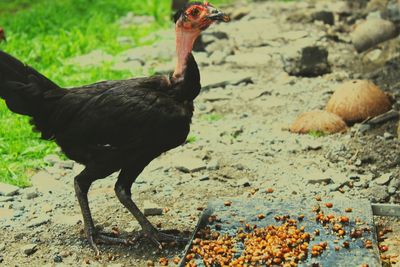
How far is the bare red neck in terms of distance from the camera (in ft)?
17.2

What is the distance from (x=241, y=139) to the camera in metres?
7.70

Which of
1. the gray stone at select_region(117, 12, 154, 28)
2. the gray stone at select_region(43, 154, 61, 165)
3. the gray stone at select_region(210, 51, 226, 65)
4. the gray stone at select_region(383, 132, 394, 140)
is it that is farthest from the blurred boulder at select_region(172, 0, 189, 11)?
the gray stone at select_region(383, 132, 394, 140)

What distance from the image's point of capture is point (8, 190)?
6480mm

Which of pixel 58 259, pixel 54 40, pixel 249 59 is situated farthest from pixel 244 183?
pixel 54 40

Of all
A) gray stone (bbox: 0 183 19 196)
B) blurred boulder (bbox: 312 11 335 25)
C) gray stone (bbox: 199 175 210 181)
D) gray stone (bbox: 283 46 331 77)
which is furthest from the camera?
blurred boulder (bbox: 312 11 335 25)

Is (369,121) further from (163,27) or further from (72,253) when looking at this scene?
(163,27)

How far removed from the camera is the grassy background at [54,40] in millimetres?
7340

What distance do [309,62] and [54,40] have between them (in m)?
3.92

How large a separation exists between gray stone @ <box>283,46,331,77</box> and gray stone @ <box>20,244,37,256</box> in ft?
17.2

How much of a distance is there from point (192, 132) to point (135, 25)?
17.3ft

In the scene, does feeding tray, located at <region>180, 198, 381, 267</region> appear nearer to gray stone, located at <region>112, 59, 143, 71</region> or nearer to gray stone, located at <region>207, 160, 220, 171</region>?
gray stone, located at <region>207, 160, 220, 171</region>

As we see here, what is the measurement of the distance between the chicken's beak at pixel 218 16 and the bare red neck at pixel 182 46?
169 millimetres

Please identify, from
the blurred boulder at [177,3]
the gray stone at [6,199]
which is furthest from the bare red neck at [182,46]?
the blurred boulder at [177,3]

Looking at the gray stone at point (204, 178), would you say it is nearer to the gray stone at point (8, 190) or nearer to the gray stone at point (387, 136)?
the gray stone at point (8, 190)
